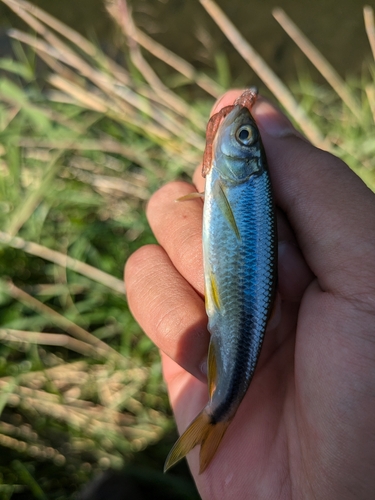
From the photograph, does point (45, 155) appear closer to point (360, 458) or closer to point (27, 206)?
point (27, 206)

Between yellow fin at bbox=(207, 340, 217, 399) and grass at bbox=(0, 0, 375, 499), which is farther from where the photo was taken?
grass at bbox=(0, 0, 375, 499)

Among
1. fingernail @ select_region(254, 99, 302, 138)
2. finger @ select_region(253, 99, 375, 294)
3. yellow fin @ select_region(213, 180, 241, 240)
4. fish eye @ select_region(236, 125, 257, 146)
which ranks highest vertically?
fingernail @ select_region(254, 99, 302, 138)

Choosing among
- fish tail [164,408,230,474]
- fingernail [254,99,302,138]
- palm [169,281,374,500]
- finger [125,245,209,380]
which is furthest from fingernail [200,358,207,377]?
fingernail [254,99,302,138]

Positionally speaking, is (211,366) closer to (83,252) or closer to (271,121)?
(271,121)

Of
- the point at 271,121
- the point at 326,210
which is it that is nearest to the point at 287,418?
the point at 326,210

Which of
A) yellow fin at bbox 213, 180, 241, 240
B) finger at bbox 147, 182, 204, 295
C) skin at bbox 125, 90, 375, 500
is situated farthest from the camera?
finger at bbox 147, 182, 204, 295

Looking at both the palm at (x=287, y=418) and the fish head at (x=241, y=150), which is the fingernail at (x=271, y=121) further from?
the palm at (x=287, y=418)

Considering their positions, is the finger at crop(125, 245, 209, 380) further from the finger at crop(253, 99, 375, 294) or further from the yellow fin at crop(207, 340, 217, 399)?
the finger at crop(253, 99, 375, 294)
